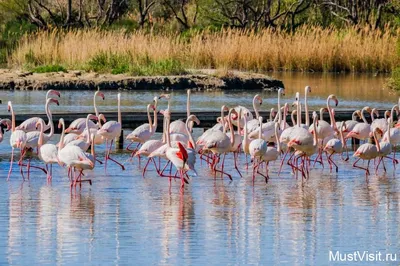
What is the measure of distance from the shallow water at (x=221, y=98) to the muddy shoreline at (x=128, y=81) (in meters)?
0.72

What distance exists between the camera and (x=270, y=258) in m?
9.76

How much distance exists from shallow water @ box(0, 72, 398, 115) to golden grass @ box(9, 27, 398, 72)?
2.03 m

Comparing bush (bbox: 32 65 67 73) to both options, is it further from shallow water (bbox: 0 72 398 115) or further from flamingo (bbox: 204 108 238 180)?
flamingo (bbox: 204 108 238 180)

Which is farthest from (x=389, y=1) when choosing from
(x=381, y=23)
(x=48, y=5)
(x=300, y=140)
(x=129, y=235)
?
(x=129, y=235)

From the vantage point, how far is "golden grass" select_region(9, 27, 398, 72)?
31.6 metres

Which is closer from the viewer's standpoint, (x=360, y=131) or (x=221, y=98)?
(x=360, y=131)

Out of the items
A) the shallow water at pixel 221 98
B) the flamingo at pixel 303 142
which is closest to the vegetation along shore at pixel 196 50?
the shallow water at pixel 221 98

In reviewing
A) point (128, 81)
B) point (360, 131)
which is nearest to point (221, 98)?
point (128, 81)

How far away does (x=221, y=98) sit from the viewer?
26.4 meters

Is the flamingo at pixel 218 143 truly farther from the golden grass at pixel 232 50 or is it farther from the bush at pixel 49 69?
the golden grass at pixel 232 50

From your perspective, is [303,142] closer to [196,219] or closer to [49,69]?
[196,219]

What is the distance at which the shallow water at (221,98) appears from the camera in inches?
934

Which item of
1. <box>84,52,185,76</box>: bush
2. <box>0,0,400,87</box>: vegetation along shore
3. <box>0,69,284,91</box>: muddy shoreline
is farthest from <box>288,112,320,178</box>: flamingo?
<box>84,52,185,76</box>: bush

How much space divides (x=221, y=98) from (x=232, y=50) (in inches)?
265
